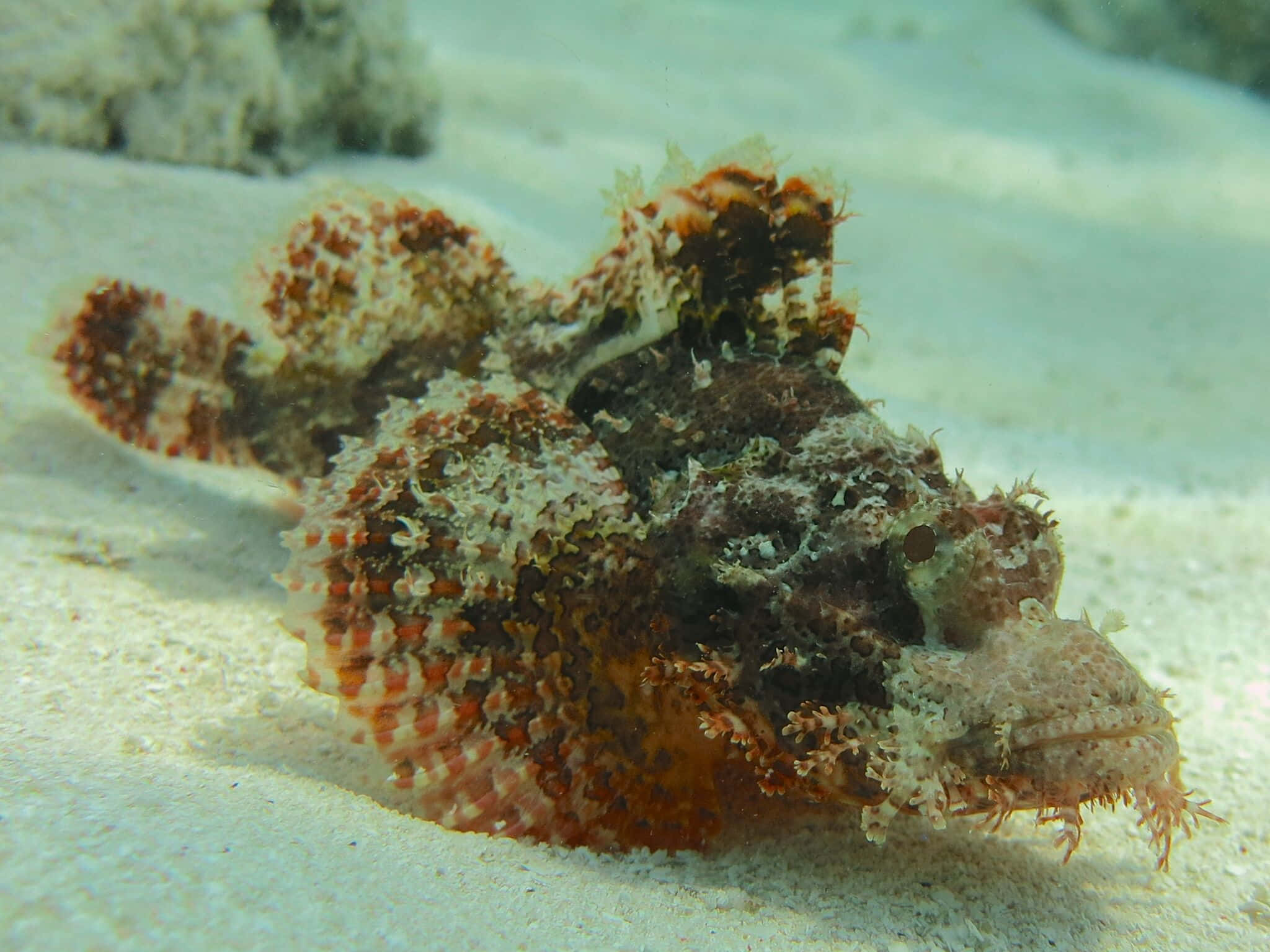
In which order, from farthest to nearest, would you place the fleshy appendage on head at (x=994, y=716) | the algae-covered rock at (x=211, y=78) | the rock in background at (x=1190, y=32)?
the rock in background at (x=1190, y=32)
the algae-covered rock at (x=211, y=78)
the fleshy appendage on head at (x=994, y=716)

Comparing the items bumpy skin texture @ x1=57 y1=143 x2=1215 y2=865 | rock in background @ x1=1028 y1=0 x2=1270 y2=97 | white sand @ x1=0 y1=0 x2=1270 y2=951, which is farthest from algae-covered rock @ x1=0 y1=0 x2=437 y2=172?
rock in background @ x1=1028 y1=0 x2=1270 y2=97

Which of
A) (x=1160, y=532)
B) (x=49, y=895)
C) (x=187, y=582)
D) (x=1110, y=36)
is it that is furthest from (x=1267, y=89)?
(x=49, y=895)

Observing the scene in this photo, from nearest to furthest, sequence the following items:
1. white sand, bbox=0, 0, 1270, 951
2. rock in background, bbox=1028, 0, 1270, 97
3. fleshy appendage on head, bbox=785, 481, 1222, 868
→ white sand, bbox=0, 0, 1270, 951
fleshy appendage on head, bbox=785, 481, 1222, 868
rock in background, bbox=1028, 0, 1270, 97

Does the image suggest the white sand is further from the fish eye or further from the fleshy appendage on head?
the fish eye

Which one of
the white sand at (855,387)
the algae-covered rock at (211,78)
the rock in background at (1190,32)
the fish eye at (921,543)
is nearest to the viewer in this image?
the white sand at (855,387)

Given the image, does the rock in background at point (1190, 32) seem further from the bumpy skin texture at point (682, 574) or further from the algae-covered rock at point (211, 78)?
the bumpy skin texture at point (682, 574)

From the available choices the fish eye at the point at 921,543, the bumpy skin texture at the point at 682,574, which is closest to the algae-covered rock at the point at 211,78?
the bumpy skin texture at the point at 682,574

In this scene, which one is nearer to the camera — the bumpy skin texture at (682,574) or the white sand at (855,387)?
the white sand at (855,387)

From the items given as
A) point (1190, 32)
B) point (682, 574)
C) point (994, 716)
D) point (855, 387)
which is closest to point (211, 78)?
point (855, 387)

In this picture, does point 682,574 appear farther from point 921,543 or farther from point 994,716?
point 994,716
